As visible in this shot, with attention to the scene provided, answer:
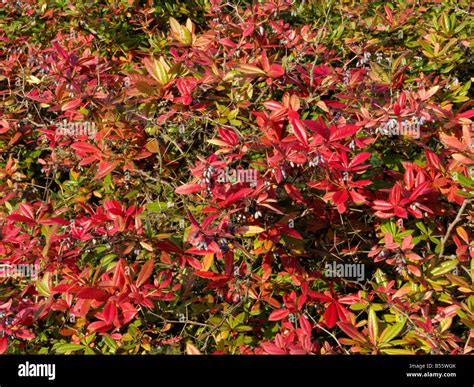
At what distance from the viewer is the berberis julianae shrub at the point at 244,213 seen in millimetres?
1608

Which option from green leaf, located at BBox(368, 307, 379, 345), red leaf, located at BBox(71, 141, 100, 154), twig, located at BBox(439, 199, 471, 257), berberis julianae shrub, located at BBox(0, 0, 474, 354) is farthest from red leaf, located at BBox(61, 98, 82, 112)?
twig, located at BBox(439, 199, 471, 257)

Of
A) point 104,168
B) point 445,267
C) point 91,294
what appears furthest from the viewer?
point 104,168

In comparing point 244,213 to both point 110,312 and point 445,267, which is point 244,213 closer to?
point 110,312

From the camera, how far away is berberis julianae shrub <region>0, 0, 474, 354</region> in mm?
1608

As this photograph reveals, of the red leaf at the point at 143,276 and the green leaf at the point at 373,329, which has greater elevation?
the red leaf at the point at 143,276

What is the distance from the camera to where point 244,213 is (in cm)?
167

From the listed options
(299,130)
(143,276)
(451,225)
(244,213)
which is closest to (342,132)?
(299,130)

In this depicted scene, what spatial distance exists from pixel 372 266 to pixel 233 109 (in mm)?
893

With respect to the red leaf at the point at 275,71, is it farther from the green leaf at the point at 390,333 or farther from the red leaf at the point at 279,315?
the green leaf at the point at 390,333

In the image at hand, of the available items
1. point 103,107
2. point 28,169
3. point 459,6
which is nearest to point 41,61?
point 28,169

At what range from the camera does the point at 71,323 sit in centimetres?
198

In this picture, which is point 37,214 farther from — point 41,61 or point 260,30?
point 260,30

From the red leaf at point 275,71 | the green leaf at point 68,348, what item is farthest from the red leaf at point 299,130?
the green leaf at point 68,348
